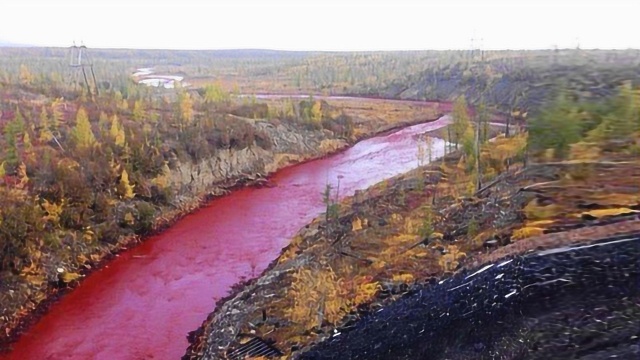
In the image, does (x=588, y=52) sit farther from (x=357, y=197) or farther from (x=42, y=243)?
(x=357, y=197)

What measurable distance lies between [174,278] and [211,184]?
26.1 feet

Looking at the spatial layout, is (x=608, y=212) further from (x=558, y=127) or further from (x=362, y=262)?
(x=362, y=262)


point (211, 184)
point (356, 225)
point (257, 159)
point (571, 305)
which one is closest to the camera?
point (571, 305)

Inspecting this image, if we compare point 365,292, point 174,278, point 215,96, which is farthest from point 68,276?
point 215,96

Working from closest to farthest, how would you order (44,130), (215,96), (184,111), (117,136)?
(117,136) < (44,130) < (184,111) < (215,96)

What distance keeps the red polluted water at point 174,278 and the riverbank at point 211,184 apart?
23 centimetres

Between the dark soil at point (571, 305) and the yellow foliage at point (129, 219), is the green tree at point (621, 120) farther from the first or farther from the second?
the yellow foliage at point (129, 219)

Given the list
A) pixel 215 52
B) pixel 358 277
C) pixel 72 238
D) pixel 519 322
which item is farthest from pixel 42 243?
pixel 215 52

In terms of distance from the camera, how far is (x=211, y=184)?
20344mm

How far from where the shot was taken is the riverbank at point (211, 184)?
483 inches

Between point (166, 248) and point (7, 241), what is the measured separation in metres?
3.82

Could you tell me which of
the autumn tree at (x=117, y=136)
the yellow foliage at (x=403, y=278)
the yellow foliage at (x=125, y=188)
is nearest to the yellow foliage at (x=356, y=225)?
the yellow foliage at (x=403, y=278)

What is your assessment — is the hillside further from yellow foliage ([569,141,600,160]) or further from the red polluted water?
the red polluted water

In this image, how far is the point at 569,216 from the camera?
1854 mm
